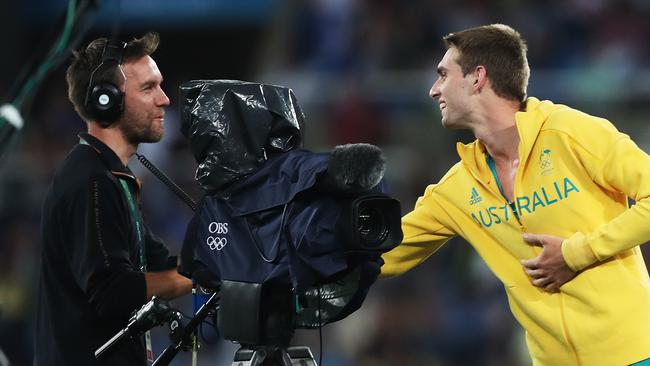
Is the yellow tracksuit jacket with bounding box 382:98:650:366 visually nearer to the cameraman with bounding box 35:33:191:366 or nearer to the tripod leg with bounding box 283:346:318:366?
the tripod leg with bounding box 283:346:318:366

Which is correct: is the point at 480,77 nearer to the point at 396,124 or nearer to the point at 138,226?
the point at 138,226

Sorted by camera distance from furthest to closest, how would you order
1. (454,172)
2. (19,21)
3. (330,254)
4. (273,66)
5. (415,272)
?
(19,21), (273,66), (415,272), (454,172), (330,254)

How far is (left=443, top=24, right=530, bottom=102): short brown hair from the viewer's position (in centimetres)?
410

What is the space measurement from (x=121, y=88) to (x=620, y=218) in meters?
1.66

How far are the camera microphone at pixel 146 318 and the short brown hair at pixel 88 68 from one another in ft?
2.49

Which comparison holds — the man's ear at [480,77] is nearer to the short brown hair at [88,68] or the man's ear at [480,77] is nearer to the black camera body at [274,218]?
the black camera body at [274,218]

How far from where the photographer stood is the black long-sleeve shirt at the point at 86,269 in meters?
3.77

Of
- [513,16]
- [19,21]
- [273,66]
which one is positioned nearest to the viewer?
[513,16]

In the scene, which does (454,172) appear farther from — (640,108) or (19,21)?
(19,21)

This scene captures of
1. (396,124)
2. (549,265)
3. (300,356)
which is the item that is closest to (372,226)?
(300,356)

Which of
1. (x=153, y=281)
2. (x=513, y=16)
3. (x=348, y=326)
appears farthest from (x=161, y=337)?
(x=153, y=281)

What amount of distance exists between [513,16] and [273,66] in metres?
2.15

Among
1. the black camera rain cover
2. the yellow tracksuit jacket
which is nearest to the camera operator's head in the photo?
the black camera rain cover

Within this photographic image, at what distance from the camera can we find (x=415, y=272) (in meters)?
7.81
